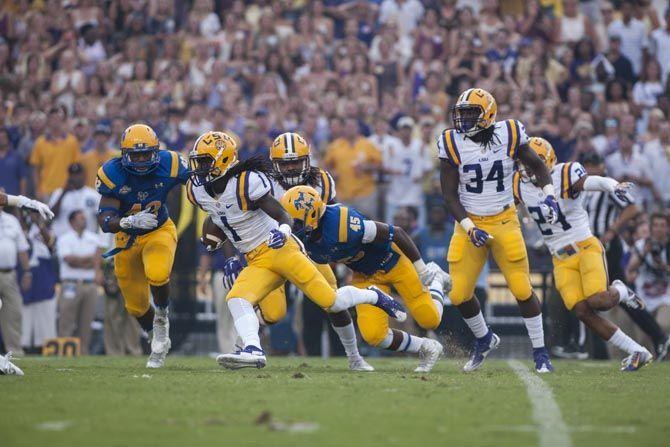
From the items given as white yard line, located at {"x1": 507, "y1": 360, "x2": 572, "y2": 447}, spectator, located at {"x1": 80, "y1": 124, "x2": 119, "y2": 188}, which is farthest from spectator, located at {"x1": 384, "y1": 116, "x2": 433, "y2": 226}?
white yard line, located at {"x1": 507, "y1": 360, "x2": 572, "y2": 447}

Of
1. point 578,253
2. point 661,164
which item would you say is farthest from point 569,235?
point 661,164

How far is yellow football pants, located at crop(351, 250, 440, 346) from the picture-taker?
812 cm

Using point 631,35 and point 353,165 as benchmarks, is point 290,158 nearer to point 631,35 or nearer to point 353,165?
point 353,165

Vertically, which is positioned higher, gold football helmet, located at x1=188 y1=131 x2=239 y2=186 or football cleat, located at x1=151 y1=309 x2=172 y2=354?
gold football helmet, located at x1=188 y1=131 x2=239 y2=186

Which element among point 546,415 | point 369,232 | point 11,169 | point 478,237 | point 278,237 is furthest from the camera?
point 11,169

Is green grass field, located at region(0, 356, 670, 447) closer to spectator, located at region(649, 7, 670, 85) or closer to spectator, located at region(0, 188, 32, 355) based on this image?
spectator, located at region(0, 188, 32, 355)

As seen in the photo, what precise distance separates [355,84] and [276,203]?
23.7 ft

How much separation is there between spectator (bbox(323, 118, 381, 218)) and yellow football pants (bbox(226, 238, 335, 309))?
557cm

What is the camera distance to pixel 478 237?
8.19 m

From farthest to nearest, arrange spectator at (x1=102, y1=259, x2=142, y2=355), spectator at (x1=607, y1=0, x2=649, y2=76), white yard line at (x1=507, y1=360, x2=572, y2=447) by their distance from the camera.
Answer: spectator at (x1=607, y1=0, x2=649, y2=76)
spectator at (x1=102, y1=259, x2=142, y2=355)
white yard line at (x1=507, y1=360, x2=572, y2=447)

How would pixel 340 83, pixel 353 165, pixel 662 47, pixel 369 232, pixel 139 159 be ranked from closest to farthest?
pixel 369 232 → pixel 139 159 → pixel 353 165 → pixel 662 47 → pixel 340 83

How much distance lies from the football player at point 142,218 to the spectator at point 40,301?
4163 millimetres

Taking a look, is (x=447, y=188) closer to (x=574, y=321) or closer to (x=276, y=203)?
(x=276, y=203)

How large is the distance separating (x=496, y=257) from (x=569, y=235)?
698 millimetres
